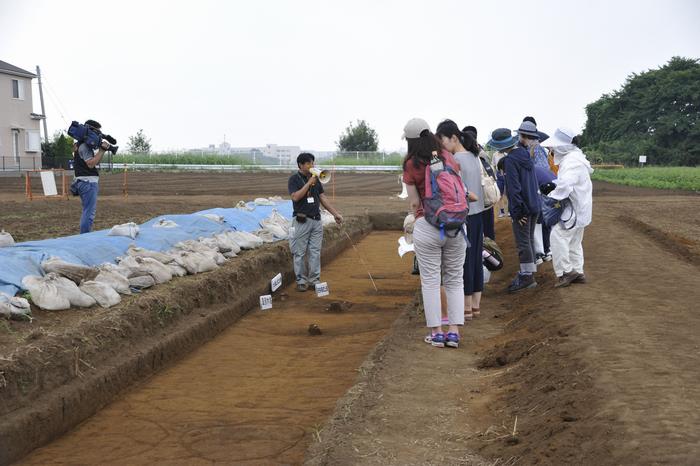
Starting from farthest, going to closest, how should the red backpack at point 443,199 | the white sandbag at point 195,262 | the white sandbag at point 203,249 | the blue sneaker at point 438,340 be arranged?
the white sandbag at point 203,249 < the white sandbag at point 195,262 < the blue sneaker at point 438,340 < the red backpack at point 443,199

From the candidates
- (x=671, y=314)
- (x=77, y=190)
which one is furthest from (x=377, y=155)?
(x=671, y=314)

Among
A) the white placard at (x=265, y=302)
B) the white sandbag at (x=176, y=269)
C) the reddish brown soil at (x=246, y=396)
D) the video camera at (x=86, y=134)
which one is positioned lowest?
the reddish brown soil at (x=246, y=396)

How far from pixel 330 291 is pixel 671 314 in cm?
534

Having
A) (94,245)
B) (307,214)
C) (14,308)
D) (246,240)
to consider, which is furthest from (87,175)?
(14,308)

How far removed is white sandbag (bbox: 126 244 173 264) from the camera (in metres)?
9.20

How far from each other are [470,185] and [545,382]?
101 inches

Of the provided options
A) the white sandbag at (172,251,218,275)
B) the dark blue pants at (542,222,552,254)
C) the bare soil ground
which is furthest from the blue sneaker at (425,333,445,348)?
the dark blue pants at (542,222,552,254)

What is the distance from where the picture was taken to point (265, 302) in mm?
10000

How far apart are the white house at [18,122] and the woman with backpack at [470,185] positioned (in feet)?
135

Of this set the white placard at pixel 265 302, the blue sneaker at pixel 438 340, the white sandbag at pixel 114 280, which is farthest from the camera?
the white placard at pixel 265 302

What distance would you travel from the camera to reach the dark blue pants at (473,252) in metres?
7.69

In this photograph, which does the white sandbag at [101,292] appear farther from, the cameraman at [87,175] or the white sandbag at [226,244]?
the cameraman at [87,175]

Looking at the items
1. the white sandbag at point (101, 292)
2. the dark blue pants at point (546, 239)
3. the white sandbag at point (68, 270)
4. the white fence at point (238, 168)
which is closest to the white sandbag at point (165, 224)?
the white sandbag at point (68, 270)

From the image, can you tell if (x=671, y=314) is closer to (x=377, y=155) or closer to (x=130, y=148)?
(x=377, y=155)
